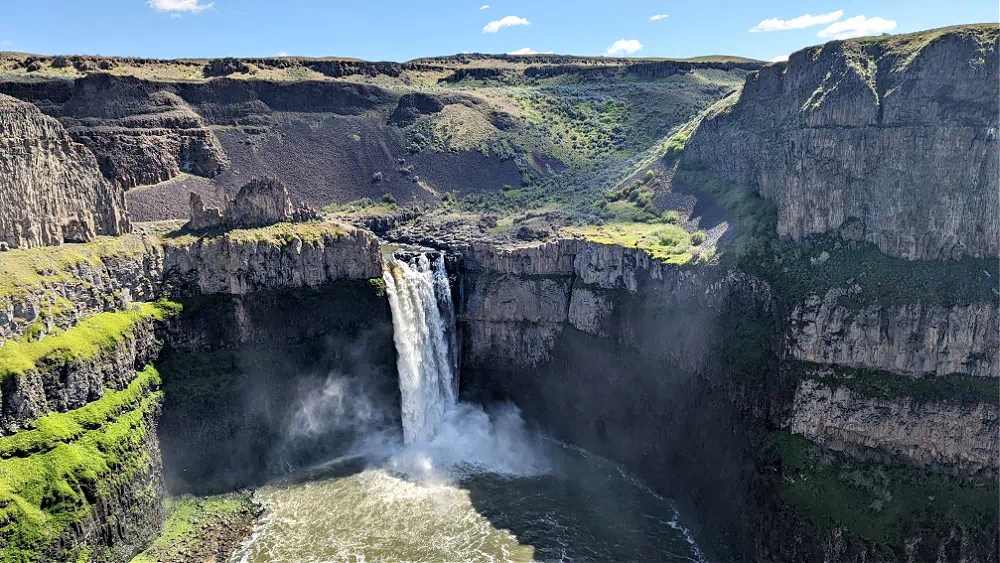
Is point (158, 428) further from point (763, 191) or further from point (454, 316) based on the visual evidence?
point (763, 191)

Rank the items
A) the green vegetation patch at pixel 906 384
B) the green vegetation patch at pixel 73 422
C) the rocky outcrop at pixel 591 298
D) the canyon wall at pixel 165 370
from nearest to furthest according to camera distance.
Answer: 1. the green vegetation patch at pixel 73 422
2. the canyon wall at pixel 165 370
3. the green vegetation patch at pixel 906 384
4. the rocky outcrop at pixel 591 298

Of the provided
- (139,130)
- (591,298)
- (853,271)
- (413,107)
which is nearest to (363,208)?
(413,107)

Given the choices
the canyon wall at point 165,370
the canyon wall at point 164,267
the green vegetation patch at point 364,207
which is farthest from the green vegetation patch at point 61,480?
the green vegetation patch at point 364,207

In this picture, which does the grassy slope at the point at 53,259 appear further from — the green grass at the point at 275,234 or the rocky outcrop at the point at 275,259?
the rocky outcrop at the point at 275,259

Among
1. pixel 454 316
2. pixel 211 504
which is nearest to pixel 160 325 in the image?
pixel 211 504

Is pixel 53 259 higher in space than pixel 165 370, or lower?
higher

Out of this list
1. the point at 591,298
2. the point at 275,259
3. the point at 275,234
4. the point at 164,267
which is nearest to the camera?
the point at 164,267

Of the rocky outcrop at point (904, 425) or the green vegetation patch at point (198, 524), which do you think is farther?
the green vegetation patch at point (198, 524)

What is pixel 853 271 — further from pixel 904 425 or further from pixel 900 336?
pixel 904 425
